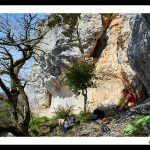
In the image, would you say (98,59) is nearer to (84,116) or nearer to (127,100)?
(127,100)

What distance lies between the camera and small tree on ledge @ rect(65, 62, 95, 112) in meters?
6.65

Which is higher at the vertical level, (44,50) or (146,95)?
(44,50)

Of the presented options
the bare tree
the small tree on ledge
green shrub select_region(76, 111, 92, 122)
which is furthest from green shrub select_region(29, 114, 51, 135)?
the small tree on ledge

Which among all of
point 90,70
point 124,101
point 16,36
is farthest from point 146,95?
point 16,36

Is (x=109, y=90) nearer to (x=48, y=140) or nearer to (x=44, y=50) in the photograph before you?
(x=44, y=50)

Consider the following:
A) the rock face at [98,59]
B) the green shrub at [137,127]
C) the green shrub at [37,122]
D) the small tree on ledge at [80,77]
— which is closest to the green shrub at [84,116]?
the rock face at [98,59]

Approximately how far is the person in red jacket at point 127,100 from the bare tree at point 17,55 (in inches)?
46.4

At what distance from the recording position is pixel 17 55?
22.1 ft

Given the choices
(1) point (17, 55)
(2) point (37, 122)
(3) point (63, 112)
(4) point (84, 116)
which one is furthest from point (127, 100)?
(1) point (17, 55)

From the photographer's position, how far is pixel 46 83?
710 cm

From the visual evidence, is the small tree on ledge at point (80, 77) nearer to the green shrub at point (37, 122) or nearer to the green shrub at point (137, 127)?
the green shrub at point (37, 122)

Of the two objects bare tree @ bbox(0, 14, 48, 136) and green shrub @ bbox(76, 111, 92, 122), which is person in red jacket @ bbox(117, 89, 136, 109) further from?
bare tree @ bbox(0, 14, 48, 136)
